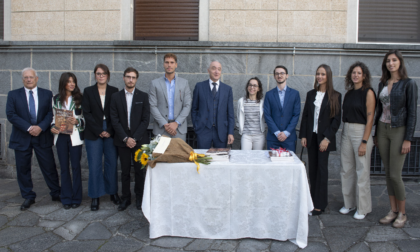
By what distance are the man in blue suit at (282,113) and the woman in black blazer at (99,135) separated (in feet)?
7.51

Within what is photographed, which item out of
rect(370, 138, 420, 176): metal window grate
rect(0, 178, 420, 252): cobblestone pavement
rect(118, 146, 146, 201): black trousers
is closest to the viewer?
rect(0, 178, 420, 252): cobblestone pavement

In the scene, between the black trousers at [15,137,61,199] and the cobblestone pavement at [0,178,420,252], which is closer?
the cobblestone pavement at [0,178,420,252]

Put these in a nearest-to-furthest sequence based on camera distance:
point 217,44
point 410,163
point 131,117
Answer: point 131,117 < point 217,44 < point 410,163

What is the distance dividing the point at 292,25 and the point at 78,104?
3.93 m

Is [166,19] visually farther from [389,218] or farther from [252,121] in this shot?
[389,218]

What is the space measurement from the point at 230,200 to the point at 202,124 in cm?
150

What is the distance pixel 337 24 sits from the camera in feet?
18.3

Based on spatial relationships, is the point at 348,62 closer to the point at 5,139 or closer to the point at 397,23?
the point at 397,23

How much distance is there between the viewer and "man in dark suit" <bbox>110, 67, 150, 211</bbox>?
4227 mm

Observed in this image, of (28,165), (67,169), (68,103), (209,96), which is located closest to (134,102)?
(68,103)

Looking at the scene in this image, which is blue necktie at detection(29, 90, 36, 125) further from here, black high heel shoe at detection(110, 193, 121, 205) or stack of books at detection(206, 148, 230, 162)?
stack of books at detection(206, 148, 230, 162)

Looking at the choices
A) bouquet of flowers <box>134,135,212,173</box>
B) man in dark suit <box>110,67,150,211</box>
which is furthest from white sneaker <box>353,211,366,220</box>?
man in dark suit <box>110,67,150,211</box>

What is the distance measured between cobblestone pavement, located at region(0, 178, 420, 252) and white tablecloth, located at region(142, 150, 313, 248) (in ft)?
0.43

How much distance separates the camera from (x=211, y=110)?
14.9 feet
